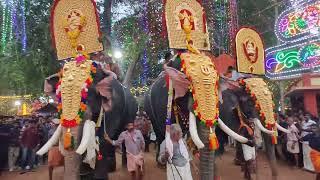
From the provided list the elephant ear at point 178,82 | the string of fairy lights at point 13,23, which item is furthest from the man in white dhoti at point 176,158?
the string of fairy lights at point 13,23

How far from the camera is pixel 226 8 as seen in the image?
1838 centimetres

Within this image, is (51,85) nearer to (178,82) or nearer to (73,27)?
(73,27)

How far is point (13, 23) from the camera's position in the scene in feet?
45.1

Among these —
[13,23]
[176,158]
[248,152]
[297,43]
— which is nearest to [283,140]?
[248,152]

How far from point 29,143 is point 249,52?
20.7 feet

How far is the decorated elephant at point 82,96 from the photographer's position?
4.99 meters

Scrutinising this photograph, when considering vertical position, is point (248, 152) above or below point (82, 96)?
below

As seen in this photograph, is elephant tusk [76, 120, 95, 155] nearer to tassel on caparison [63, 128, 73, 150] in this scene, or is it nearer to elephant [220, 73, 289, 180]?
tassel on caparison [63, 128, 73, 150]

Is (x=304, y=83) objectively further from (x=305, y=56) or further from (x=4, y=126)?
(x=4, y=126)

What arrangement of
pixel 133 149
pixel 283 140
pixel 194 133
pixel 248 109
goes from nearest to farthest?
pixel 194 133 < pixel 248 109 < pixel 133 149 < pixel 283 140

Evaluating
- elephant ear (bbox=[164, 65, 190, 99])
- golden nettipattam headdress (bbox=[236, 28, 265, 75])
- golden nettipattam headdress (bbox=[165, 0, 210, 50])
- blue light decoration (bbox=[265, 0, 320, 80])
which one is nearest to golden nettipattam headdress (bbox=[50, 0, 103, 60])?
golden nettipattam headdress (bbox=[165, 0, 210, 50])

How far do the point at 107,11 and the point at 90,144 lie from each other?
36.3 ft

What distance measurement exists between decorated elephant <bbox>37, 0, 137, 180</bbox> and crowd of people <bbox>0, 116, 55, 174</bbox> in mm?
3888

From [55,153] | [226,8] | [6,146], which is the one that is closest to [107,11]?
[226,8]
